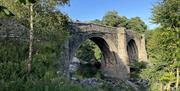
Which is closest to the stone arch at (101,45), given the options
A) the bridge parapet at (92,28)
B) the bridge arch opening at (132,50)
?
the bridge parapet at (92,28)

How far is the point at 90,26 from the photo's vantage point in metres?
26.0

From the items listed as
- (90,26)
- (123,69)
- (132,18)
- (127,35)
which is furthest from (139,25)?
(90,26)

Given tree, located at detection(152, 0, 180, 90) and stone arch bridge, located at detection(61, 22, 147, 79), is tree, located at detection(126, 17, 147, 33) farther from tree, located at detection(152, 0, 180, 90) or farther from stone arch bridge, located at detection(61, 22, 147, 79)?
tree, located at detection(152, 0, 180, 90)

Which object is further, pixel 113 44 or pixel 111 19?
pixel 111 19

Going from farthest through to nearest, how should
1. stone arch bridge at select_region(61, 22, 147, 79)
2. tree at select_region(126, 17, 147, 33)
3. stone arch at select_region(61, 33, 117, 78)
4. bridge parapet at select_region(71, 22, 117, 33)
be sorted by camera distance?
tree at select_region(126, 17, 147, 33)
stone arch bridge at select_region(61, 22, 147, 79)
stone arch at select_region(61, 33, 117, 78)
bridge parapet at select_region(71, 22, 117, 33)

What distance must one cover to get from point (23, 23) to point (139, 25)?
→ 3261 centimetres

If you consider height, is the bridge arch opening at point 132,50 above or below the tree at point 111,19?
below

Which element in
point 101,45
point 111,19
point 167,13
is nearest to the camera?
point 167,13

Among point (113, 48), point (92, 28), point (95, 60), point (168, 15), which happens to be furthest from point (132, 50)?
point (168, 15)

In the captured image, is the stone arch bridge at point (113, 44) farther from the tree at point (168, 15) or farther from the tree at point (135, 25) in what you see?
the tree at point (168, 15)

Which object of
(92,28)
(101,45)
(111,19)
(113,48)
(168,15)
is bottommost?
(113,48)

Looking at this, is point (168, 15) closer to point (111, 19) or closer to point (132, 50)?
point (132, 50)

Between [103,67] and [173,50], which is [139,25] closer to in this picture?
[103,67]

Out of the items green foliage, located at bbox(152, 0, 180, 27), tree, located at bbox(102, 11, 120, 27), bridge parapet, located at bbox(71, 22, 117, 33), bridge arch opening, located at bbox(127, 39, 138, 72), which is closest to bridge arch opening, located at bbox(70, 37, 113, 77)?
bridge parapet, located at bbox(71, 22, 117, 33)
